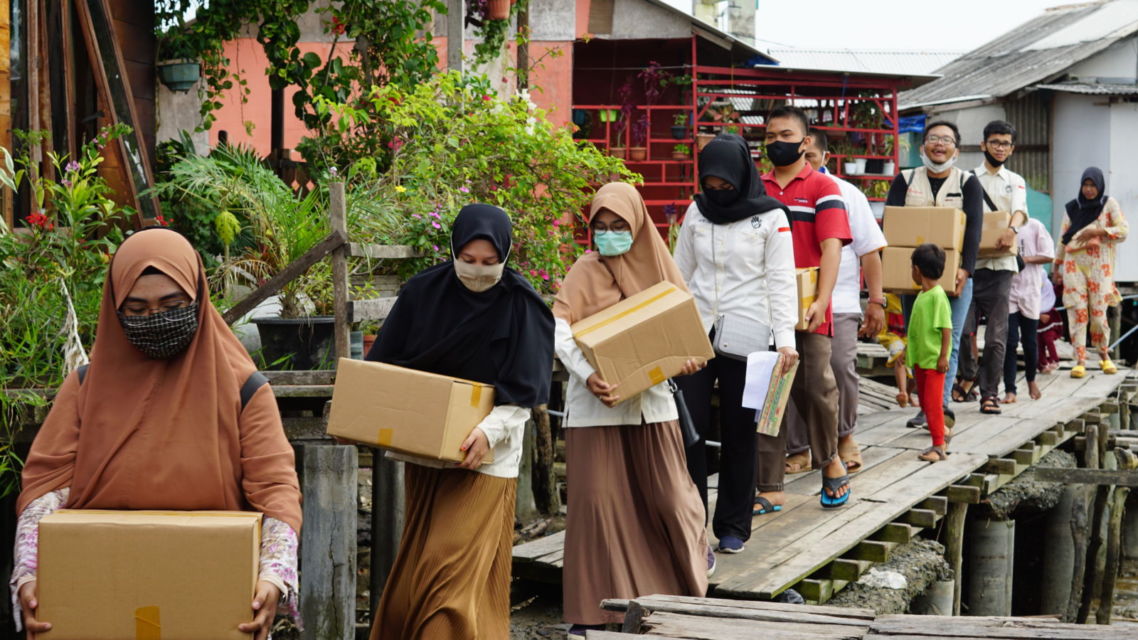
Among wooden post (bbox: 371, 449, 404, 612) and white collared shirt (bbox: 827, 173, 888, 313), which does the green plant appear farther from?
white collared shirt (bbox: 827, 173, 888, 313)

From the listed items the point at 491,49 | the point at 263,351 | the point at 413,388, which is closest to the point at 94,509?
the point at 413,388

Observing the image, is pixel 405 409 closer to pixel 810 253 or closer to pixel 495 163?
pixel 810 253

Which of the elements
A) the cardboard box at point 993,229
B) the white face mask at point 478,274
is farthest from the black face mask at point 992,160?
the white face mask at point 478,274

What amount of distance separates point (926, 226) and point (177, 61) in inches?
218

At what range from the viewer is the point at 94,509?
3.56m

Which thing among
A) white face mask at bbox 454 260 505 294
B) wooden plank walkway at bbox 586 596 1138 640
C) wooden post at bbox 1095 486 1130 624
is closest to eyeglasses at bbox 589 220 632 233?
white face mask at bbox 454 260 505 294

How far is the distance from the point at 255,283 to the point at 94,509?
398 centimetres

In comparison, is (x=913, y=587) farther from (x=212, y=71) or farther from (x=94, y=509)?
(x=212, y=71)

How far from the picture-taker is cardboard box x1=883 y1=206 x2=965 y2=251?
29.0 feet

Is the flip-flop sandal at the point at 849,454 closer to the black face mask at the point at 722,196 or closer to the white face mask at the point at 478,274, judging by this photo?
the black face mask at the point at 722,196

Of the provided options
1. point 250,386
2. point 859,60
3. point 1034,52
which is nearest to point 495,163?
point 250,386

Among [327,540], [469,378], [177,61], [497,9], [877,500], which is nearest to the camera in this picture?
[469,378]

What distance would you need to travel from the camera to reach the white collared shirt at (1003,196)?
32.7 feet

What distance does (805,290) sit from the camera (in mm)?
6547
